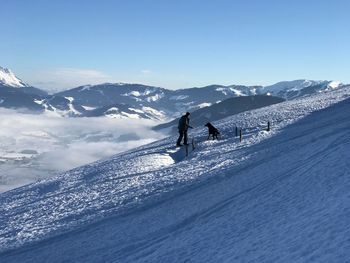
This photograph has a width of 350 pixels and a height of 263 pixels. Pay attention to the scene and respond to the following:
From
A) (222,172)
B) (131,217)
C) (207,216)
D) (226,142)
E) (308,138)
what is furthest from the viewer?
(226,142)

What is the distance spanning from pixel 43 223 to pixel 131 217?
5.42 metres

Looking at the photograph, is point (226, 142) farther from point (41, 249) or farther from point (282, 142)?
point (41, 249)

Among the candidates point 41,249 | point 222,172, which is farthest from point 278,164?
point 41,249

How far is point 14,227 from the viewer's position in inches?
951

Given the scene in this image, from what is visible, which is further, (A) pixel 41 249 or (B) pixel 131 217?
(B) pixel 131 217

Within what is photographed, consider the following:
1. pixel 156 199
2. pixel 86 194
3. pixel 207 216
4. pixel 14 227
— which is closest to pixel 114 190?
pixel 86 194

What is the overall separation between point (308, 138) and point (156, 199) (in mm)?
13368

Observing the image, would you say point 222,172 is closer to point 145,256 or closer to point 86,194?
point 86,194

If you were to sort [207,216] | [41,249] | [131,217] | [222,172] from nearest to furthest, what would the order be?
[207,216] → [41,249] → [131,217] → [222,172]

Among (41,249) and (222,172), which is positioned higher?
(222,172)

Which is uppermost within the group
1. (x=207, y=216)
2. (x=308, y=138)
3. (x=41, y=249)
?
(x=308, y=138)

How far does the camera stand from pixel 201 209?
20359mm

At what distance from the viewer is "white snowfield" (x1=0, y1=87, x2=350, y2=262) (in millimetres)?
13562

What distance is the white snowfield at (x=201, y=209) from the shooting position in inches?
534
